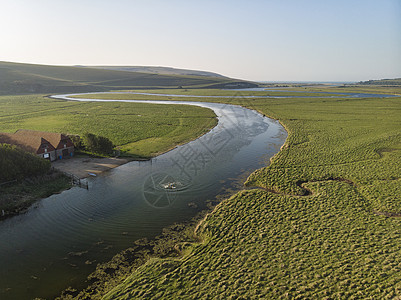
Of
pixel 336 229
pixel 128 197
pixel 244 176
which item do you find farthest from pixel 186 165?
pixel 336 229

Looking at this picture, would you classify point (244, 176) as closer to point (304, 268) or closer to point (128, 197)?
point (128, 197)

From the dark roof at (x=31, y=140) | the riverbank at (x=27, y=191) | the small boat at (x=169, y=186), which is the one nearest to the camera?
the riverbank at (x=27, y=191)

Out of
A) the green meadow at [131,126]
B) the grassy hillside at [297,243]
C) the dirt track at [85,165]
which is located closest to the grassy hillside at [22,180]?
the dirt track at [85,165]

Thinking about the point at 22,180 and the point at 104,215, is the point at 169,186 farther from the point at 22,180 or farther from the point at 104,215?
the point at 22,180

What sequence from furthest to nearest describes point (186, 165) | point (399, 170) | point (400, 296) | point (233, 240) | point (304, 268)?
point (186, 165)
point (399, 170)
point (233, 240)
point (304, 268)
point (400, 296)

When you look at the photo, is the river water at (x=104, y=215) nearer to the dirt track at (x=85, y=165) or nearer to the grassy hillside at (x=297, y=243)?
the dirt track at (x=85, y=165)

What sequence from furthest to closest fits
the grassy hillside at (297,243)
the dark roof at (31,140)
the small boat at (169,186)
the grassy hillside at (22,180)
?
the dark roof at (31,140) → the small boat at (169,186) → the grassy hillside at (22,180) → the grassy hillside at (297,243)
